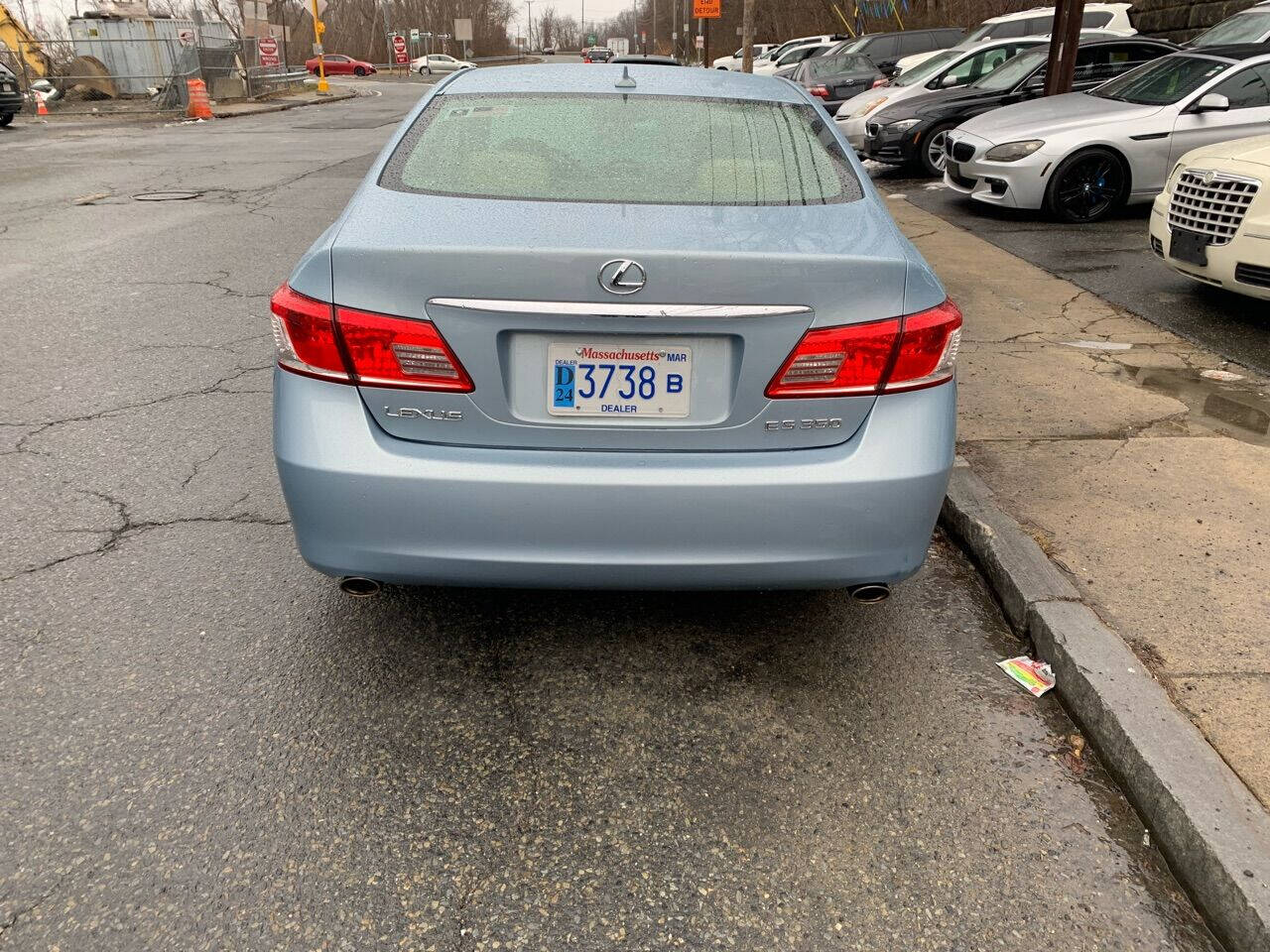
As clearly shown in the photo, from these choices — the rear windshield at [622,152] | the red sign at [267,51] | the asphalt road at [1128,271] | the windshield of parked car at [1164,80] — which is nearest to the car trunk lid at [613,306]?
the rear windshield at [622,152]

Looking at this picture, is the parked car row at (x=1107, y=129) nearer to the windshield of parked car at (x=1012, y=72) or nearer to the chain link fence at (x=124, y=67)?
the windshield of parked car at (x=1012, y=72)

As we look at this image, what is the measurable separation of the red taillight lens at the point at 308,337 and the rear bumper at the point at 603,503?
1.6 inches

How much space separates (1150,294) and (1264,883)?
6.07 metres

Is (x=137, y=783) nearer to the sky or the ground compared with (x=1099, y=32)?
nearer to the ground

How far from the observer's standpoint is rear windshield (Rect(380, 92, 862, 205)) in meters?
2.85

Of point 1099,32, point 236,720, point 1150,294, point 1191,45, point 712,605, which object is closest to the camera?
point 236,720

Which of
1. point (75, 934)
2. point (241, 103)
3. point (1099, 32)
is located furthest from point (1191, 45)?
point (241, 103)

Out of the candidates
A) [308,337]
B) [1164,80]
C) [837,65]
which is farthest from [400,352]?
[837,65]

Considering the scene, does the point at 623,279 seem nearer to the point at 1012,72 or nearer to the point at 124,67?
the point at 1012,72

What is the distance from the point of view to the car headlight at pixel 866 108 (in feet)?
47.5

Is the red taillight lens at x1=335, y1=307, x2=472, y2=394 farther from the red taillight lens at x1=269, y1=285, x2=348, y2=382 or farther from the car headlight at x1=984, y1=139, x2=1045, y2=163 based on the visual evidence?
the car headlight at x1=984, y1=139, x2=1045, y2=163

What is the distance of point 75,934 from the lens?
6.73ft

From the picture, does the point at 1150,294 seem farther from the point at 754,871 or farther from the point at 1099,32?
the point at 1099,32

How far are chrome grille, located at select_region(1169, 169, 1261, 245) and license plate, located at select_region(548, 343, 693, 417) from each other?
4976 mm
